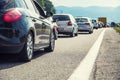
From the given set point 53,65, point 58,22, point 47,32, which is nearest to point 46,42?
point 47,32

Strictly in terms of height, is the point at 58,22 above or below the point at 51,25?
below

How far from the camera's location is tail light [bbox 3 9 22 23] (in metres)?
9.75

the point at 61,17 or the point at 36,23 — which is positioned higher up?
the point at 36,23

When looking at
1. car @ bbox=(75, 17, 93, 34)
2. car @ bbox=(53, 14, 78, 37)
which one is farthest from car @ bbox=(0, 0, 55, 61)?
car @ bbox=(75, 17, 93, 34)

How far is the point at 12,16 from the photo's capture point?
990 centimetres

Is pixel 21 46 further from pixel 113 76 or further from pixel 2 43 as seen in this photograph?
pixel 113 76

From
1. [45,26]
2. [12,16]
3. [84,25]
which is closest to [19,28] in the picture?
[12,16]

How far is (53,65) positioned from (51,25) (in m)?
3.83

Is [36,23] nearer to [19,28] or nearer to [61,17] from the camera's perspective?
[19,28]

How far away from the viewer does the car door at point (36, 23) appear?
35.8 feet

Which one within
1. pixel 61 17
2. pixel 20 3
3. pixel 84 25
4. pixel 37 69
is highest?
pixel 20 3

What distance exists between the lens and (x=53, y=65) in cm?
977

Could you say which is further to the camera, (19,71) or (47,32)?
(47,32)

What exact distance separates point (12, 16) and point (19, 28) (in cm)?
31
